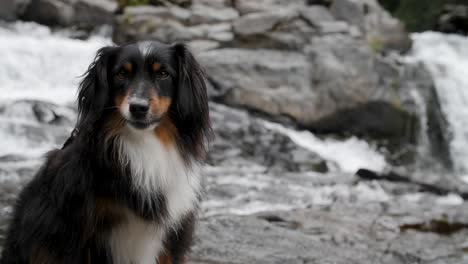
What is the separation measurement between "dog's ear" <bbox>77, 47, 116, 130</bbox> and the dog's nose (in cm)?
21

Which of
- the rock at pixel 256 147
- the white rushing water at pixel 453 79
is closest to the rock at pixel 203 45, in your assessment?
the rock at pixel 256 147

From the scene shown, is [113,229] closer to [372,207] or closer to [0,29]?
[372,207]

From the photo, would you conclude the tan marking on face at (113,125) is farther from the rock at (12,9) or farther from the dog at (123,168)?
the rock at (12,9)

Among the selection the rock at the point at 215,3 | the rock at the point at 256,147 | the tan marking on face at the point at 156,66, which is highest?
the tan marking on face at the point at 156,66

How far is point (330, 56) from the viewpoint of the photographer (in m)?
11.5

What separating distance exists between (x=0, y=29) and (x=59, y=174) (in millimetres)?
9051

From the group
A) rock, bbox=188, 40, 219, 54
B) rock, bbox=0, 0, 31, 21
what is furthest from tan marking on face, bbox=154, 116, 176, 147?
rock, bbox=0, 0, 31, 21

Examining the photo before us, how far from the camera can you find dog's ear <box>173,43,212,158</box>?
335 cm

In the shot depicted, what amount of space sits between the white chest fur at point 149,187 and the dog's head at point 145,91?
11 centimetres

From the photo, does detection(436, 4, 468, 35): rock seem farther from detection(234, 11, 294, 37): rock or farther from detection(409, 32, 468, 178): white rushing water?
detection(234, 11, 294, 37): rock

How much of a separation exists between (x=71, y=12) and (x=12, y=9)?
45.0 inches

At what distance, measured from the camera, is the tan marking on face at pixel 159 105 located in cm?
315

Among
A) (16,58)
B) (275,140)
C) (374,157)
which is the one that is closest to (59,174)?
(275,140)

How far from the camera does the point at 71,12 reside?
490 inches
